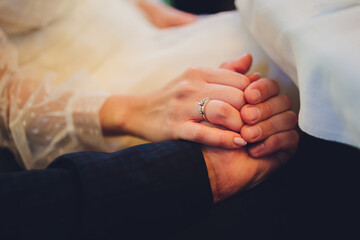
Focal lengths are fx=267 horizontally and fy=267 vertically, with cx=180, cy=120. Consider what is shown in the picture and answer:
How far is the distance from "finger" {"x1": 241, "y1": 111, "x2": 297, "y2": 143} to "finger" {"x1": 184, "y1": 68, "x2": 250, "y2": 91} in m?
0.08

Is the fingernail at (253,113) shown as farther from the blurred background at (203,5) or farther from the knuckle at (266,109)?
the blurred background at (203,5)

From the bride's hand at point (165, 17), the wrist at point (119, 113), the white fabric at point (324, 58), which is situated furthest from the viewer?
the bride's hand at point (165, 17)

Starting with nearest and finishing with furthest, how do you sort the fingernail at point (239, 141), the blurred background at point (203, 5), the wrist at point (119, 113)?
the fingernail at point (239, 141) < the wrist at point (119, 113) < the blurred background at point (203, 5)

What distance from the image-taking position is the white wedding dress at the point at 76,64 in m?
0.69

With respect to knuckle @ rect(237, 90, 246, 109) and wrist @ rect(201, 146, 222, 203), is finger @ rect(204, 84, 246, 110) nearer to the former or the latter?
knuckle @ rect(237, 90, 246, 109)

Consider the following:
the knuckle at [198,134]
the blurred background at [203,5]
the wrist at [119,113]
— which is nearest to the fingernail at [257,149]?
the knuckle at [198,134]

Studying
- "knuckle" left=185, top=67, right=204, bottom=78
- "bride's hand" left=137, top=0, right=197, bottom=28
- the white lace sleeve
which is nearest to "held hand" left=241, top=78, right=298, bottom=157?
"knuckle" left=185, top=67, right=204, bottom=78

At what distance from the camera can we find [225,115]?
0.50m

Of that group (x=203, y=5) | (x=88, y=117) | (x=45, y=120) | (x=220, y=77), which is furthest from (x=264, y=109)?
(x=203, y=5)

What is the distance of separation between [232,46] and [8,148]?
66 centimetres

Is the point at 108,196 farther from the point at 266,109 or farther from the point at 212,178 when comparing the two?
the point at 266,109

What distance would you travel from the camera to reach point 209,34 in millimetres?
745

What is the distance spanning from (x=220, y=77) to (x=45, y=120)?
1.52 ft

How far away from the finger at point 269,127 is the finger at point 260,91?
45 mm
